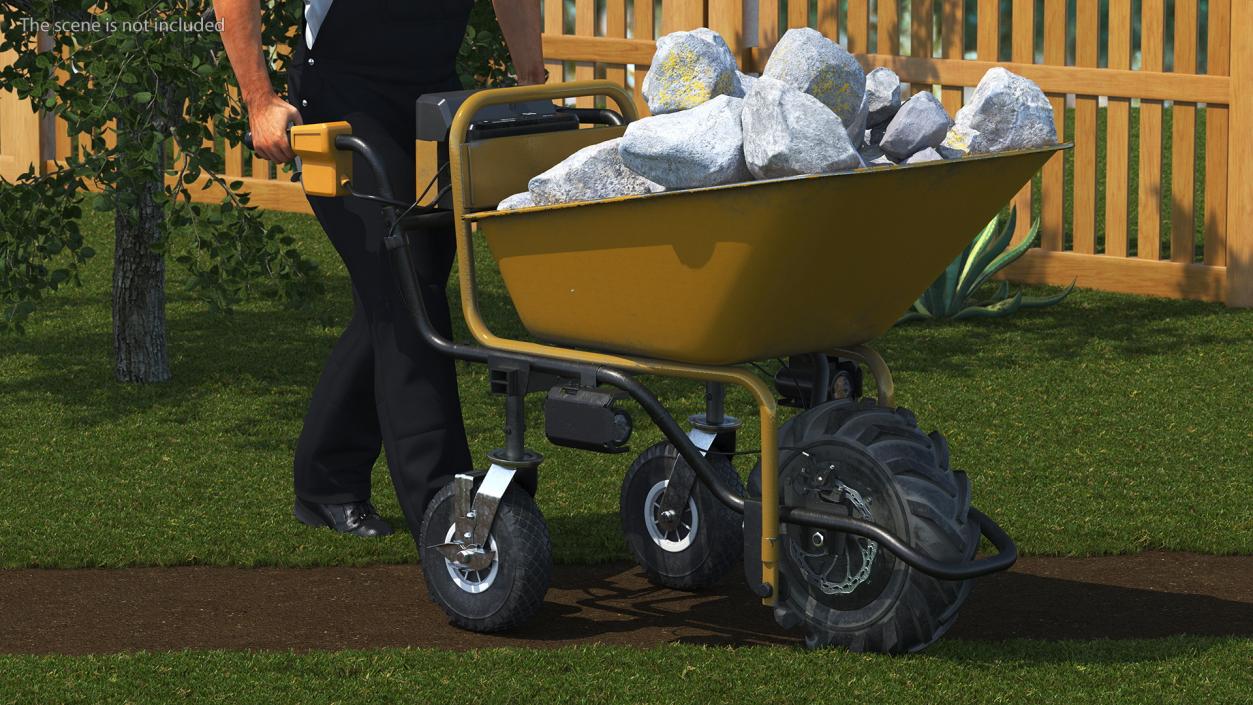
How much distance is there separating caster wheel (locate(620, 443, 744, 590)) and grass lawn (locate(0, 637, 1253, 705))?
52cm

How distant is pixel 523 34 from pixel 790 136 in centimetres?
151

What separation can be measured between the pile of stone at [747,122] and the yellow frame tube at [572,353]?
161mm

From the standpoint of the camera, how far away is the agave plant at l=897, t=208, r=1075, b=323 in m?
7.88

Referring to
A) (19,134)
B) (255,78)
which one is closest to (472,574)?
(255,78)

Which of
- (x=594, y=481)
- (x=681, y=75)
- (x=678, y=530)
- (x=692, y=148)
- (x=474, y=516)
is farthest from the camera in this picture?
(x=594, y=481)

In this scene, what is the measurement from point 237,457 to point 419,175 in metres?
1.78

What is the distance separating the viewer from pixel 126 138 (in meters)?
5.95

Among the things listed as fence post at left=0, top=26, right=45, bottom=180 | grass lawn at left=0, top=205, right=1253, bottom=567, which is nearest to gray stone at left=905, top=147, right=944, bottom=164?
grass lawn at left=0, top=205, right=1253, bottom=567

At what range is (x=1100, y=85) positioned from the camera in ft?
27.0

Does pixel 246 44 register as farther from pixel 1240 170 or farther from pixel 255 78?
pixel 1240 170

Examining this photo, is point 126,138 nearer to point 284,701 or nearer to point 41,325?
point 41,325

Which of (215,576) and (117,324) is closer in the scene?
(215,576)

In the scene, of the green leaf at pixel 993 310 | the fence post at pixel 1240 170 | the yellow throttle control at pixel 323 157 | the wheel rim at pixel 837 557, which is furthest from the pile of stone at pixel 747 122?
the fence post at pixel 1240 170

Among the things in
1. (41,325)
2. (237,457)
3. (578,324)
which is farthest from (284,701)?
(41,325)
